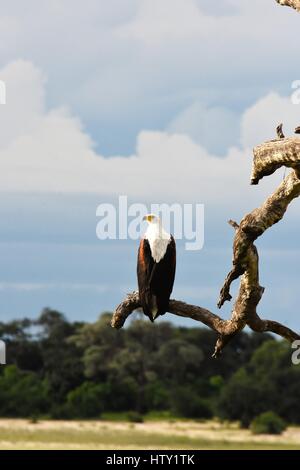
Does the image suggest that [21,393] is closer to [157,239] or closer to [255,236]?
[157,239]

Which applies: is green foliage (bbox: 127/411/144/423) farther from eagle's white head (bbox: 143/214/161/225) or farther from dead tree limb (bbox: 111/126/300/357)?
dead tree limb (bbox: 111/126/300/357)

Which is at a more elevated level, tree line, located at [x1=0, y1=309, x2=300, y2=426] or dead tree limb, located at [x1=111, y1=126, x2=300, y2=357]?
tree line, located at [x1=0, y1=309, x2=300, y2=426]

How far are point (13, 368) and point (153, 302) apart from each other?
50.0 metres

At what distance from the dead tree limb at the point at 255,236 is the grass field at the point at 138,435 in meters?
45.7

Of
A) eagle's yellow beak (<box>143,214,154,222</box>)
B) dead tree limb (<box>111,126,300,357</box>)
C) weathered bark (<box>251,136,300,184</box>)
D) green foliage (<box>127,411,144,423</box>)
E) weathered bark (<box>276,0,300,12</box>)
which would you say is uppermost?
weathered bark (<box>276,0,300,12</box>)

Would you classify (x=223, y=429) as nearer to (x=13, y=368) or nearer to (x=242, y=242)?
(x=13, y=368)

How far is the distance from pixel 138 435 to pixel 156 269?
47.6 metres

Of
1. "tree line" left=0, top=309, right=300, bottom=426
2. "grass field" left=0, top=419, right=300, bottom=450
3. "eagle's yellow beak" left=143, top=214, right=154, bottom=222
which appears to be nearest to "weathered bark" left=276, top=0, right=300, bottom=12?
"eagle's yellow beak" left=143, top=214, right=154, bottom=222

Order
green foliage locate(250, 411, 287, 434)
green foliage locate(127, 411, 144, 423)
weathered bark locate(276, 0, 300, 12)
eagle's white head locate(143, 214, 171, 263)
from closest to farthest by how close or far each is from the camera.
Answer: weathered bark locate(276, 0, 300, 12) → eagle's white head locate(143, 214, 171, 263) → green foliage locate(127, 411, 144, 423) → green foliage locate(250, 411, 287, 434)

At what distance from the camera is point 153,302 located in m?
14.2

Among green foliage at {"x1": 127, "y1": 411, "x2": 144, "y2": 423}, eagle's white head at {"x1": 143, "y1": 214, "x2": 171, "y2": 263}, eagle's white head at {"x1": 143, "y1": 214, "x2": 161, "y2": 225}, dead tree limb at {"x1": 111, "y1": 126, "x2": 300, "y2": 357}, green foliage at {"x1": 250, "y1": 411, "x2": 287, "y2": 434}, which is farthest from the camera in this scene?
green foliage at {"x1": 250, "y1": 411, "x2": 287, "y2": 434}

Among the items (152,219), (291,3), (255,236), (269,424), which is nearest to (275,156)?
(255,236)

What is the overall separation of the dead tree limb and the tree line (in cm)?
4815

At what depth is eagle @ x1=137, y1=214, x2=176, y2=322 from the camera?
14.2m
